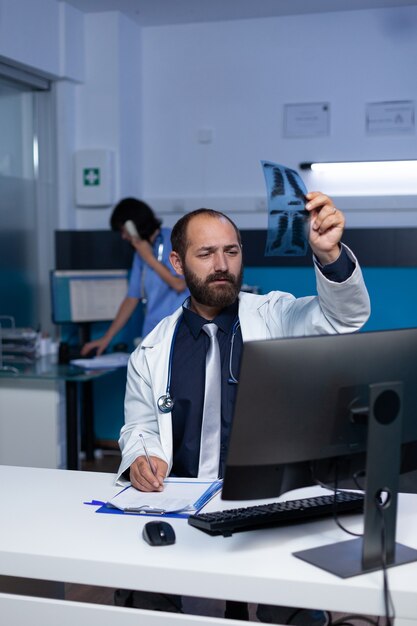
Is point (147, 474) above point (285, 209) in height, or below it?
below

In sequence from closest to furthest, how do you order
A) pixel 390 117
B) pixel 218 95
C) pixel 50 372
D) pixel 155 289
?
→ pixel 50 372, pixel 155 289, pixel 390 117, pixel 218 95

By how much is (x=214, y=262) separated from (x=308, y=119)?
10.3 feet

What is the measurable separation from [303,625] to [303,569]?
1.22ft

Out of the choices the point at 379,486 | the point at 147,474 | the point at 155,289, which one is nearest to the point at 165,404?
the point at 147,474

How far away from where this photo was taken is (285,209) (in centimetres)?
185

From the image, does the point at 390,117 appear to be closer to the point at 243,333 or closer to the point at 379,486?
the point at 243,333

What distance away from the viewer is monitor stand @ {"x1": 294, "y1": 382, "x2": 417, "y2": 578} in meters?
1.49

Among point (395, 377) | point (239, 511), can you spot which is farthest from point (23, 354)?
point (395, 377)

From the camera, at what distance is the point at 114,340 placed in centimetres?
538

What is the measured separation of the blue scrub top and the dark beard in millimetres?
2364

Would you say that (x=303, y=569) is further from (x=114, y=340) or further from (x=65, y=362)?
(x=114, y=340)

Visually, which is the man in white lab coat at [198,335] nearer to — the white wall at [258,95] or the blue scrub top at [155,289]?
the blue scrub top at [155,289]

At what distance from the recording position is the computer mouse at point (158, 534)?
1.58 m

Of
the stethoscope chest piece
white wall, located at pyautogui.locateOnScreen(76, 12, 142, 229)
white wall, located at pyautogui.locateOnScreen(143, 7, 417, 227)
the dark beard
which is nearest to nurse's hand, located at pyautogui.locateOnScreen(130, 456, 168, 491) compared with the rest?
the stethoscope chest piece
